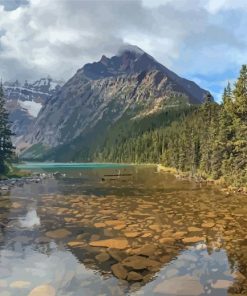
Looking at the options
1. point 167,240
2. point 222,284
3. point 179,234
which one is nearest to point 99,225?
point 179,234

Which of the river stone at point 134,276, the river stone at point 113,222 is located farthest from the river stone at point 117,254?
the river stone at point 113,222

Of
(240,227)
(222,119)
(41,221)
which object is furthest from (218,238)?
(222,119)

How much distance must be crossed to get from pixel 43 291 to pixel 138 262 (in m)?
5.48

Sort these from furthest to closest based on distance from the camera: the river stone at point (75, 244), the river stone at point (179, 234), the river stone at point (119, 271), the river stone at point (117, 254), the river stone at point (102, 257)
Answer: the river stone at point (179, 234), the river stone at point (75, 244), the river stone at point (117, 254), the river stone at point (102, 257), the river stone at point (119, 271)

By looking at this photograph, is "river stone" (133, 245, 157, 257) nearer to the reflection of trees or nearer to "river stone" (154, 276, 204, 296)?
"river stone" (154, 276, 204, 296)

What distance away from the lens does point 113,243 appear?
23.9 metres

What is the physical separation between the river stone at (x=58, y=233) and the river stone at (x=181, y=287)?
10.7m

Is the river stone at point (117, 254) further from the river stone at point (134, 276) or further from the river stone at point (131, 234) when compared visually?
the river stone at point (131, 234)

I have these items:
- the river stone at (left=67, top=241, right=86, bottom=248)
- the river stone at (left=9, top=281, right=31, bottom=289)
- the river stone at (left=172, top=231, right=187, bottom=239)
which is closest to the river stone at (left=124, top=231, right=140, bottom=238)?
the river stone at (left=172, top=231, right=187, bottom=239)

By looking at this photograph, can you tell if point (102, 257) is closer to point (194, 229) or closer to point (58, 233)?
point (58, 233)

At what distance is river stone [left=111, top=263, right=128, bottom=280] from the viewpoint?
1777 cm

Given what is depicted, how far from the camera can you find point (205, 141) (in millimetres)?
85812

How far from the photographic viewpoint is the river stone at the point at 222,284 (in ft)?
54.0

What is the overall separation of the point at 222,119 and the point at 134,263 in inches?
1990
